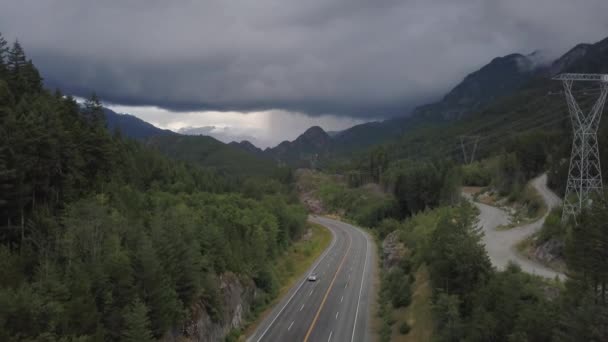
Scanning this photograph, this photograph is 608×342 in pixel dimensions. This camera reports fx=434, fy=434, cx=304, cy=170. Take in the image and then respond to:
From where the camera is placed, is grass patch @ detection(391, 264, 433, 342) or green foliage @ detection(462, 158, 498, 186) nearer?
grass patch @ detection(391, 264, 433, 342)

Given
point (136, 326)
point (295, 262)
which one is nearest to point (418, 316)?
point (136, 326)

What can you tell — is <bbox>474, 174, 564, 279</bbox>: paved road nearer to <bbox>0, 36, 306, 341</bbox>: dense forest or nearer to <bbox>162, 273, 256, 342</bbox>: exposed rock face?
<bbox>162, 273, 256, 342</bbox>: exposed rock face

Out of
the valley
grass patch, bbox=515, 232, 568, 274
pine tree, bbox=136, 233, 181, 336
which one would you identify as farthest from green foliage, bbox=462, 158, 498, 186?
pine tree, bbox=136, 233, 181, 336

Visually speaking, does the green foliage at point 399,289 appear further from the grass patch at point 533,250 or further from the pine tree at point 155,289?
the pine tree at point 155,289

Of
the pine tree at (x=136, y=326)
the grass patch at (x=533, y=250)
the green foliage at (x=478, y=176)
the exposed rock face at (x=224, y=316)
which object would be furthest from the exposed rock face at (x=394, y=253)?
the green foliage at (x=478, y=176)

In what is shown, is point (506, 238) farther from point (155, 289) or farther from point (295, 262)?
point (295, 262)

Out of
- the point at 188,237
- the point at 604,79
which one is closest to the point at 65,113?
the point at 188,237
